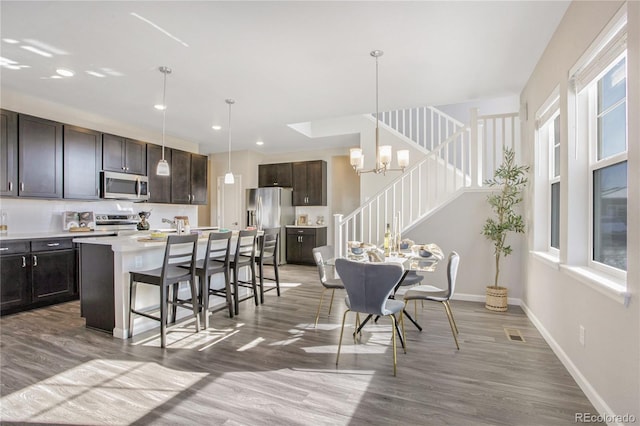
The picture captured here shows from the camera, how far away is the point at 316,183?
24.6 ft

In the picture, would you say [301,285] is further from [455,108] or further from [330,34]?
[455,108]

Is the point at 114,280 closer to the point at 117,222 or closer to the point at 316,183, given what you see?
the point at 117,222

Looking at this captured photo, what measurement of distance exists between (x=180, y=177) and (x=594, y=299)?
627 centimetres

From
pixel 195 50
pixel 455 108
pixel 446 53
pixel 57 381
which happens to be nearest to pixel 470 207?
pixel 446 53

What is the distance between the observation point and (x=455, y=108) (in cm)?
624

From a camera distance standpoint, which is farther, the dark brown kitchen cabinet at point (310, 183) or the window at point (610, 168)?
the dark brown kitchen cabinet at point (310, 183)

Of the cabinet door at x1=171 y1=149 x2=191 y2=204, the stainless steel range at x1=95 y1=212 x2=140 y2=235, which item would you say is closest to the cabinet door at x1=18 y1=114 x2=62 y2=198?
the stainless steel range at x1=95 y1=212 x2=140 y2=235

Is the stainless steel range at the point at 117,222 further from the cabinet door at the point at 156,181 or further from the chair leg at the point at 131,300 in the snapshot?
the chair leg at the point at 131,300

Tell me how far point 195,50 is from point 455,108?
499 cm

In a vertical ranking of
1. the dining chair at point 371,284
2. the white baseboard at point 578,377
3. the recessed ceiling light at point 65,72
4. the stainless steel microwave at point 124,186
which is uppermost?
the recessed ceiling light at point 65,72

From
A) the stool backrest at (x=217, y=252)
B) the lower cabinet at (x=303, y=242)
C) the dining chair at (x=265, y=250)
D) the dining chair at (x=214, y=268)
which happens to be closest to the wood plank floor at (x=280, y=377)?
the dining chair at (x=214, y=268)

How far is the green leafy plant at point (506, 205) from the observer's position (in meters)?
3.84

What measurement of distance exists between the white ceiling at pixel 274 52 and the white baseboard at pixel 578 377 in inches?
106

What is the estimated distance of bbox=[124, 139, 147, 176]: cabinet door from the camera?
531 centimetres
